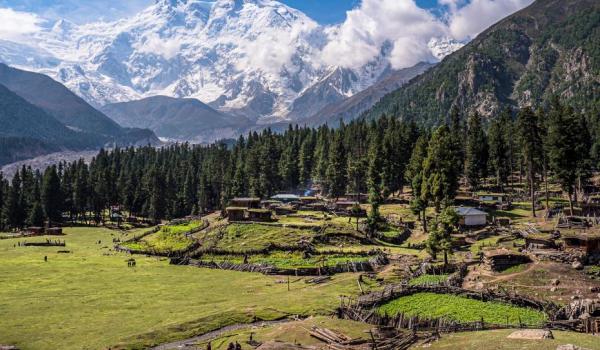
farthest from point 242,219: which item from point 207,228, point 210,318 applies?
point 210,318

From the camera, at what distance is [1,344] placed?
50.6 meters

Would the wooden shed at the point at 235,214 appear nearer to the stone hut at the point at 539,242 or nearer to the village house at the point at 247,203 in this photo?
the village house at the point at 247,203

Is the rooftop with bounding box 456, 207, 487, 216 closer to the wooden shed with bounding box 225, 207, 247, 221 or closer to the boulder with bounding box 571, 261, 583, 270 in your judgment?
the boulder with bounding box 571, 261, 583, 270

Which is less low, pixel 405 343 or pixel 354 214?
pixel 354 214

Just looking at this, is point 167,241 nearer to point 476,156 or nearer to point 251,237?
point 251,237

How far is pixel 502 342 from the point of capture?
41.4 m

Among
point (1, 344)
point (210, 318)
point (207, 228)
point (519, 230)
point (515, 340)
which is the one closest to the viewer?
point (515, 340)

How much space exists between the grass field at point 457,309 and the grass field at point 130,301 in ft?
26.6

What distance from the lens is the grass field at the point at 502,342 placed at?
3944 cm

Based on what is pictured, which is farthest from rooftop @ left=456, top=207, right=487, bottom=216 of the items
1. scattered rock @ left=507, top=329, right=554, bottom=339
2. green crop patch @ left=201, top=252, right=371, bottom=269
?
scattered rock @ left=507, top=329, right=554, bottom=339

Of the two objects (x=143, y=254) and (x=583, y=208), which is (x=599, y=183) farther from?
(x=143, y=254)

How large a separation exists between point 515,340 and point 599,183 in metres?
113

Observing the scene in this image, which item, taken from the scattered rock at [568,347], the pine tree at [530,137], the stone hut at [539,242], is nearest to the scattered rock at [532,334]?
the scattered rock at [568,347]

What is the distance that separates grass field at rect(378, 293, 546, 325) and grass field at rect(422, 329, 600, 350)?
5642 mm
